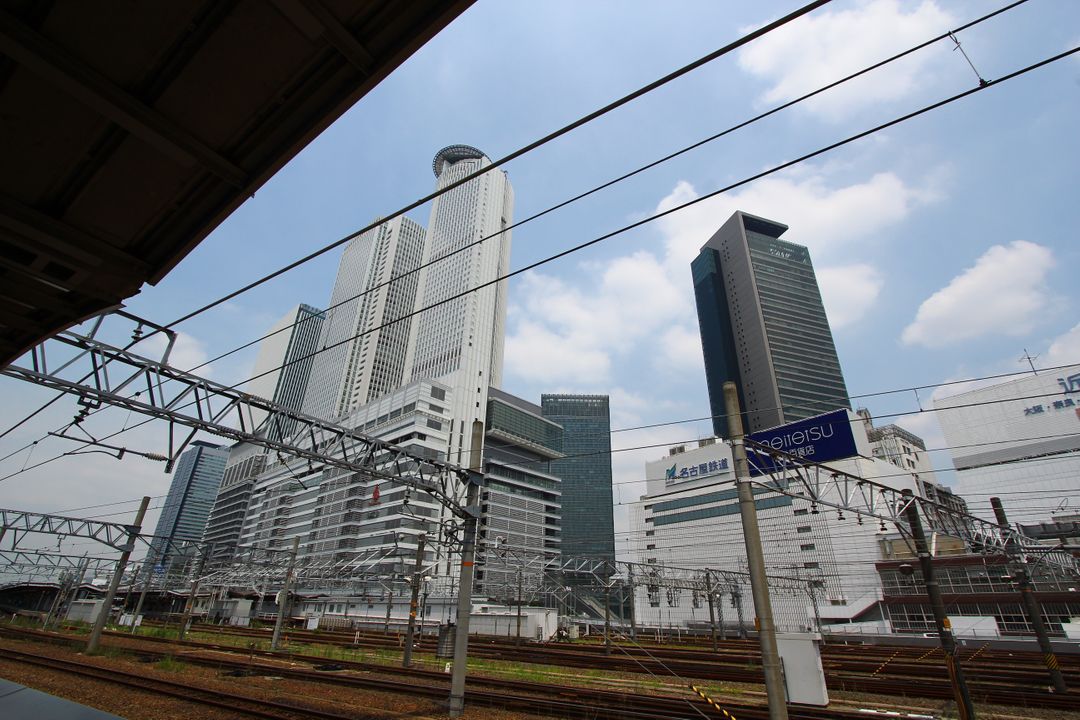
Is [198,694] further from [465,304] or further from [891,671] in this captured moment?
[465,304]

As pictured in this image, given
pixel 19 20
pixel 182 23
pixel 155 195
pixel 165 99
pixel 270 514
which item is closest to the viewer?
pixel 19 20

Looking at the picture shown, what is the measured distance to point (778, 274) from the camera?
15788 centimetres

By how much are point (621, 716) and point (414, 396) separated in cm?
8056

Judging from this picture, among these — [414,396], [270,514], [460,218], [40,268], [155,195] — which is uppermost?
[460,218]

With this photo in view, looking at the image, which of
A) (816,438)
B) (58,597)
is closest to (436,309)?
(58,597)

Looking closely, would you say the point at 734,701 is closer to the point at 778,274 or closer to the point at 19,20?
the point at 19,20

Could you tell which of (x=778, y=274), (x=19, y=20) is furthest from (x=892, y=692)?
(x=778, y=274)

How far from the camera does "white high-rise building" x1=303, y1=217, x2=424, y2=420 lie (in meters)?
128

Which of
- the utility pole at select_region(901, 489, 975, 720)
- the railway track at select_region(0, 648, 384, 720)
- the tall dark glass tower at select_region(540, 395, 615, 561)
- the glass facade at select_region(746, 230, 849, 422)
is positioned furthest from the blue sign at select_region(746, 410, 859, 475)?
the tall dark glass tower at select_region(540, 395, 615, 561)

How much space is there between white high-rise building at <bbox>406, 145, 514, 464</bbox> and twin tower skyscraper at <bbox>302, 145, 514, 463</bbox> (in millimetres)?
248

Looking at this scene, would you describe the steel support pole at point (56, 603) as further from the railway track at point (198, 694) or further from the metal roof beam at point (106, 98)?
the metal roof beam at point (106, 98)

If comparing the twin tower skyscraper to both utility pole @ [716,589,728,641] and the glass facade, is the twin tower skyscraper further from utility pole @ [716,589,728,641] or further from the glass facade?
the glass facade

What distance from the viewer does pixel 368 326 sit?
138m

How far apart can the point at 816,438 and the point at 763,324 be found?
485 ft
